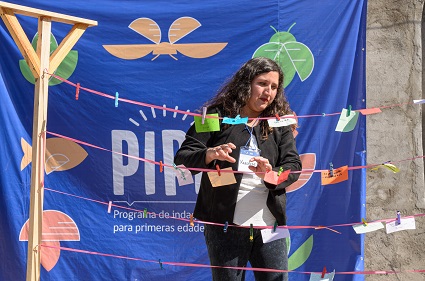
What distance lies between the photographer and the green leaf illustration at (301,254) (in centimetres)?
451

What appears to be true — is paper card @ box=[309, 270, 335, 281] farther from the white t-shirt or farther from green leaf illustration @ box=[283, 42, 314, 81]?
green leaf illustration @ box=[283, 42, 314, 81]

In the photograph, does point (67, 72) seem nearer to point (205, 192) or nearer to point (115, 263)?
point (115, 263)

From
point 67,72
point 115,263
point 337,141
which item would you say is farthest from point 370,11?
point 115,263

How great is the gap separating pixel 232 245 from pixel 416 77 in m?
2.42

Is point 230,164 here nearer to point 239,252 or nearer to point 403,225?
point 239,252

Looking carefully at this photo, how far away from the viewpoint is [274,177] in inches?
116

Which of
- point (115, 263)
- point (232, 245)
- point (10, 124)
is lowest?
point (115, 263)

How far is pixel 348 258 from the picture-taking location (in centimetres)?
449

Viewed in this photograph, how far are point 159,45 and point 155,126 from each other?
21.6 inches

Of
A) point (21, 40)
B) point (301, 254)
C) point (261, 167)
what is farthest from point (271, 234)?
point (301, 254)

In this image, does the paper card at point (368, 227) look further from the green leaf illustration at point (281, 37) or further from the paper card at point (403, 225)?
the green leaf illustration at point (281, 37)

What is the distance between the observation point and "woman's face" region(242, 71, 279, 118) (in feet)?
10.3

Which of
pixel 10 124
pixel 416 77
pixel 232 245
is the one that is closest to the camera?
pixel 232 245

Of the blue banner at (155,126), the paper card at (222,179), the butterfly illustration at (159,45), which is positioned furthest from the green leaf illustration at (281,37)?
the paper card at (222,179)
